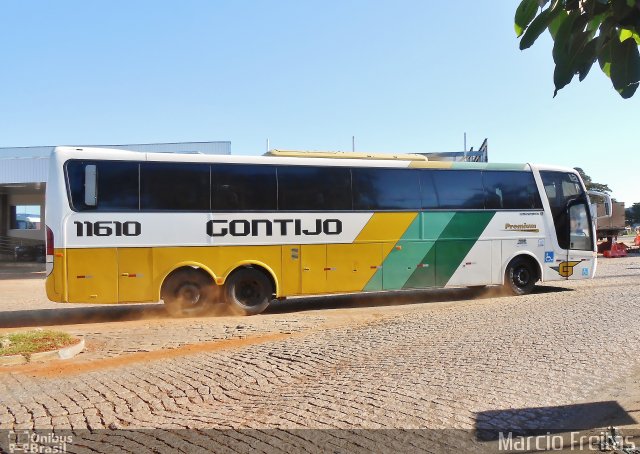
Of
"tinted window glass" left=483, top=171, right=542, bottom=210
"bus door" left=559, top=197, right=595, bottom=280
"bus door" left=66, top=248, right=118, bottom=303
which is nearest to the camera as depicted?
"bus door" left=66, top=248, right=118, bottom=303

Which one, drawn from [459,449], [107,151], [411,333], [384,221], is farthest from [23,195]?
[459,449]

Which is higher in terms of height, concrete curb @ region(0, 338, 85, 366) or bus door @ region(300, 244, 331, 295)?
bus door @ region(300, 244, 331, 295)

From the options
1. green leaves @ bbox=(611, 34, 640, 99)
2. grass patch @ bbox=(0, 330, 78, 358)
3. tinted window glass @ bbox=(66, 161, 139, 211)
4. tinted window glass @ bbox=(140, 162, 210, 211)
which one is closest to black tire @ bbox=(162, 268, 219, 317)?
tinted window glass @ bbox=(140, 162, 210, 211)

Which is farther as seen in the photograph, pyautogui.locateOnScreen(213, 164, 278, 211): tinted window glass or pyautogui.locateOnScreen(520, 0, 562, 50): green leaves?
pyautogui.locateOnScreen(213, 164, 278, 211): tinted window glass

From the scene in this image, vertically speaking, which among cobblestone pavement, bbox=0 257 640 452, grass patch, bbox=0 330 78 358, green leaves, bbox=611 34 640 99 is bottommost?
cobblestone pavement, bbox=0 257 640 452

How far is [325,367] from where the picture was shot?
6.04m

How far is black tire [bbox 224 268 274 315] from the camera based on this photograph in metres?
10.4

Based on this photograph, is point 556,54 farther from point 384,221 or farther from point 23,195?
point 23,195

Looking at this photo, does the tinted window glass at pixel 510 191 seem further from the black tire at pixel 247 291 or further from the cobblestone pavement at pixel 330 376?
the black tire at pixel 247 291

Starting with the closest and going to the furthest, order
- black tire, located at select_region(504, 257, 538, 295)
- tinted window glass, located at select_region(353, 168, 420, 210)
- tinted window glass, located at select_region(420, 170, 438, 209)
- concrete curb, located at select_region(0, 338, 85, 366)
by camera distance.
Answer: concrete curb, located at select_region(0, 338, 85, 366)
tinted window glass, located at select_region(353, 168, 420, 210)
tinted window glass, located at select_region(420, 170, 438, 209)
black tire, located at select_region(504, 257, 538, 295)

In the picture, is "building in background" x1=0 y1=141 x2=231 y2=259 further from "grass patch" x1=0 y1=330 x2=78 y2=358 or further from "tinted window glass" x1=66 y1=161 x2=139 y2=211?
"grass patch" x1=0 y1=330 x2=78 y2=358

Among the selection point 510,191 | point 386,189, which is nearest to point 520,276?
point 510,191

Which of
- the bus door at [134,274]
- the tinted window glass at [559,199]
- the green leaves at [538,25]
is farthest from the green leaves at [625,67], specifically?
the tinted window glass at [559,199]

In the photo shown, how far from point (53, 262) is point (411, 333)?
22.1ft
